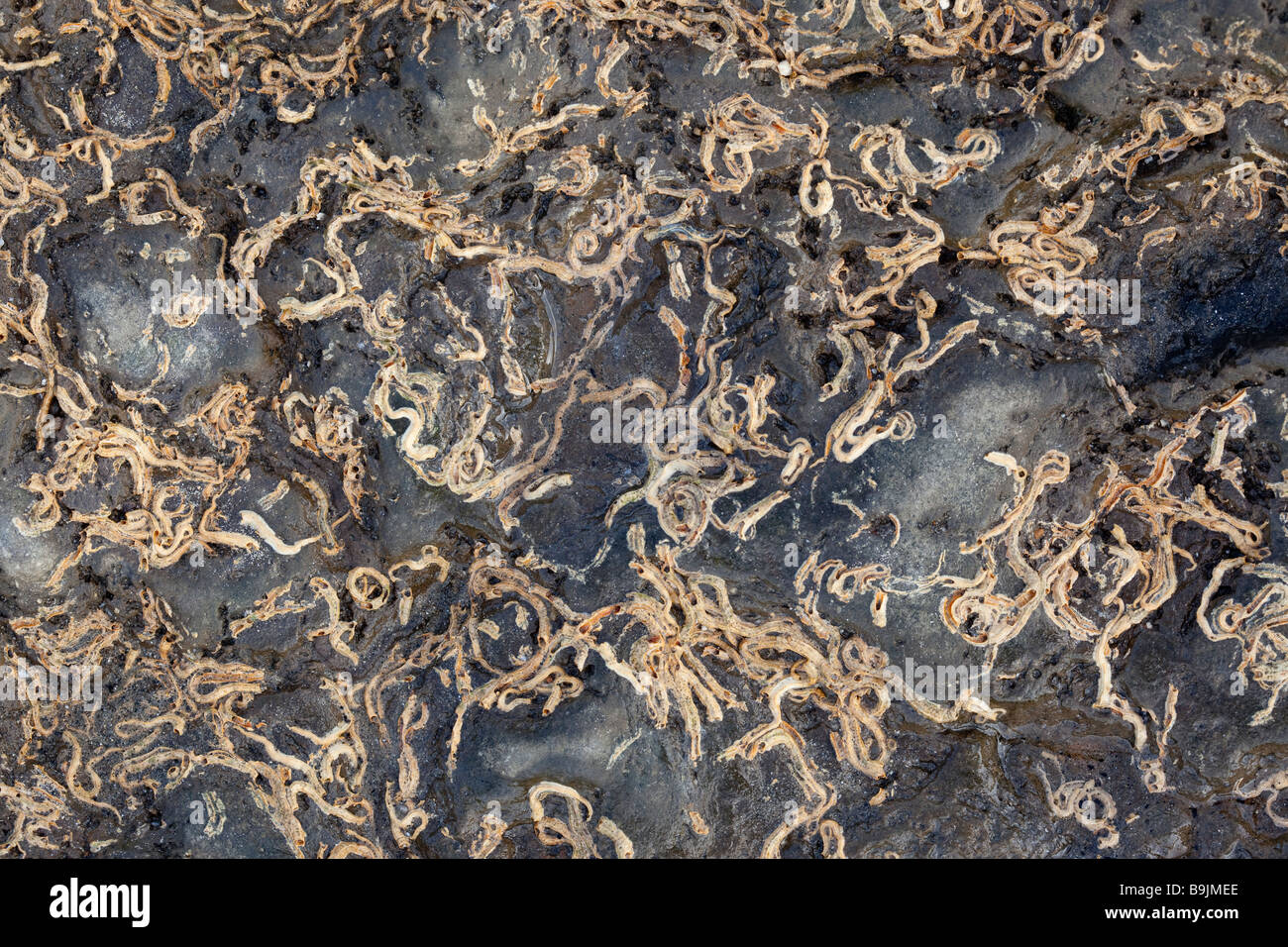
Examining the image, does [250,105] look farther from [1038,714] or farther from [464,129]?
[1038,714]

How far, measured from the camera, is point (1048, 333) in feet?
11.6

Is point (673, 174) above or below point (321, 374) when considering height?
above

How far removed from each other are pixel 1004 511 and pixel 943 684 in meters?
0.79

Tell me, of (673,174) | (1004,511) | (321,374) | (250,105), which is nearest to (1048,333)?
(1004,511)

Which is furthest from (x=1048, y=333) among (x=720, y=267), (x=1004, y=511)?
(x=720, y=267)

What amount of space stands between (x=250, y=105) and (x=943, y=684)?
3.95 metres

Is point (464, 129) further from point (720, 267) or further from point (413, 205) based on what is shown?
point (720, 267)

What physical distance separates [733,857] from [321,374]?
2.76 m

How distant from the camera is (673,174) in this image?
361cm

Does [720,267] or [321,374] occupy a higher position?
[720,267]

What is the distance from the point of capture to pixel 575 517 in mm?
3623

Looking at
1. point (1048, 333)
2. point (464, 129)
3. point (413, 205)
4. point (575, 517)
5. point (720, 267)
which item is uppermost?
point (464, 129)

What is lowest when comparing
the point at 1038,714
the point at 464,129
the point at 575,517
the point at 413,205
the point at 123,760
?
the point at 123,760

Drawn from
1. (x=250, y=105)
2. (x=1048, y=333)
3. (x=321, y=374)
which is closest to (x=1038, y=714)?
(x=1048, y=333)
